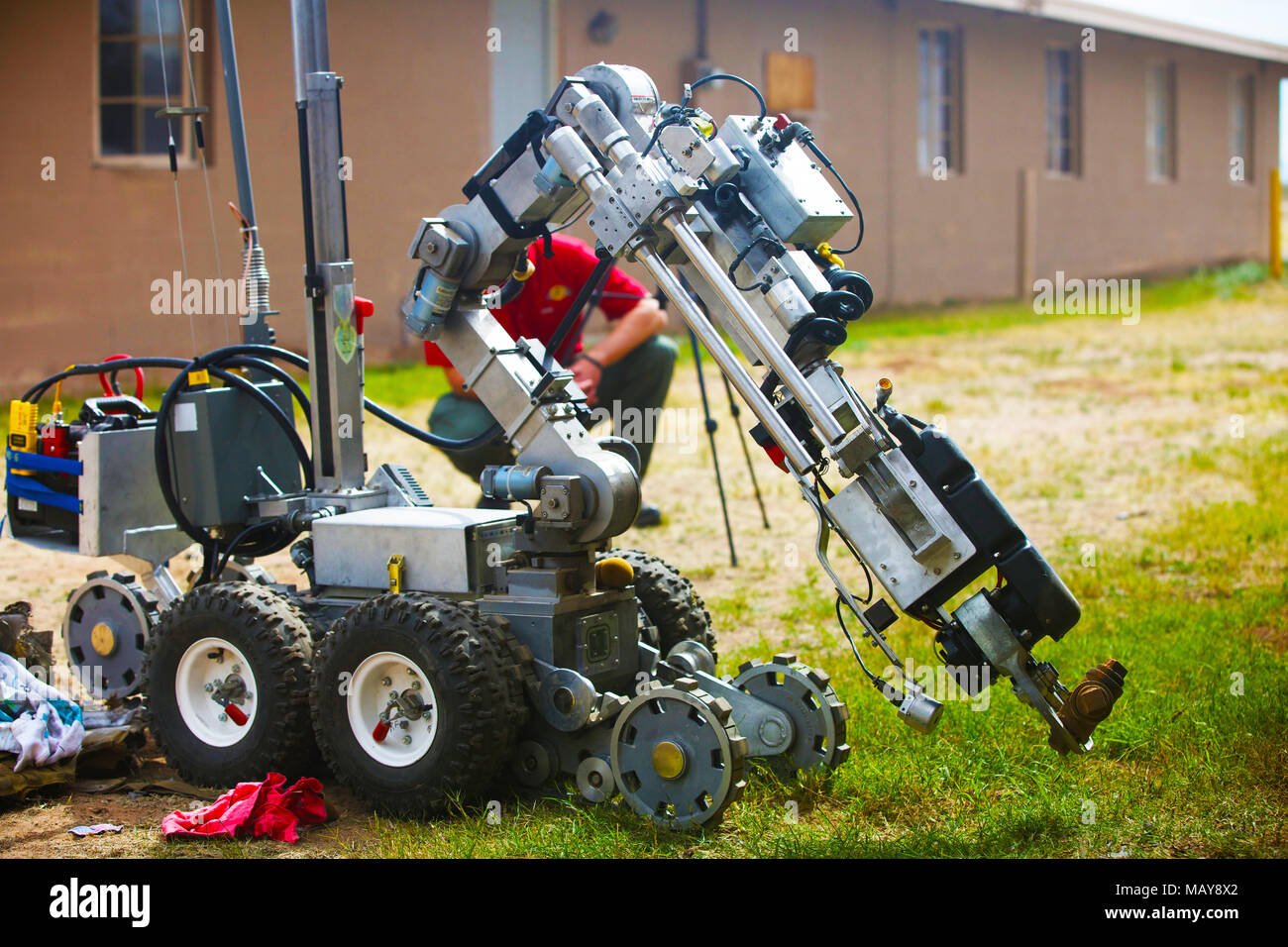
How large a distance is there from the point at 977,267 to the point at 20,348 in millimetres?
13130

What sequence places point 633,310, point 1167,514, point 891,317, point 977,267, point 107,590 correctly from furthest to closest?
point 977,267 < point 891,317 < point 1167,514 < point 633,310 < point 107,590

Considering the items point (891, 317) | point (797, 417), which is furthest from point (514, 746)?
point (891, 317)

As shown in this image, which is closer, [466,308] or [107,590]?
[466,308]

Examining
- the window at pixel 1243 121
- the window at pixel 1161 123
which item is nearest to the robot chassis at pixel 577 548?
the window at pixel 1161 123

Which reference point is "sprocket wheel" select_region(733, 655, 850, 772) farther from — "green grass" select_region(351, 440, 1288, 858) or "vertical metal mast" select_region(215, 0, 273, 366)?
"vertical metal mast" select_region(215, 0, 273, 366)

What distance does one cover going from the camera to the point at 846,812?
436 centimetres

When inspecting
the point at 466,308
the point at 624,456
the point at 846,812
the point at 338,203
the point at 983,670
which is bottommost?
the point at 846,812

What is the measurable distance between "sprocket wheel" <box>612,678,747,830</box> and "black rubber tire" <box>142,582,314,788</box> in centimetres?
108

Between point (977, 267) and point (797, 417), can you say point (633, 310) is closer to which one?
point (797, 417)

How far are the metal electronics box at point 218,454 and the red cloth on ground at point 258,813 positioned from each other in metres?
1.17

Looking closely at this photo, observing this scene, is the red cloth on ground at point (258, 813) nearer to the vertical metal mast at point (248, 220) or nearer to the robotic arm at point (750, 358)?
the robotic arm at point (750, 358)

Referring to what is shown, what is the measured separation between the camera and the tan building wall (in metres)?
12.7

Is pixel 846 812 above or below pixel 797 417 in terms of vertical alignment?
below

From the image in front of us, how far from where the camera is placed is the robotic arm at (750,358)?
4051 millimetres
